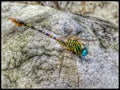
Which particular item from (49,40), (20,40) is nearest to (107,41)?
(49,40)

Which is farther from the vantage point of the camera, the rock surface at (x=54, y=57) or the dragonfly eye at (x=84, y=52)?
the dragonfly eye at (x=84, y=52)

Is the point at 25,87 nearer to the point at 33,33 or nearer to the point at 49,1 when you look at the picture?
the point at 33,33

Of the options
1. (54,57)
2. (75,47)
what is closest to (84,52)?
(75,47)

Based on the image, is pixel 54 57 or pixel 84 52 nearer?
pixel 54 57

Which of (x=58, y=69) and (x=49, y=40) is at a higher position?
(x=49, y=40)

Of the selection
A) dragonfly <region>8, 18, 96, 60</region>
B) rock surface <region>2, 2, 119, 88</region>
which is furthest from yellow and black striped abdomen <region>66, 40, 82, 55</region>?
rock surface <region>2, 2, 119, 88</region>

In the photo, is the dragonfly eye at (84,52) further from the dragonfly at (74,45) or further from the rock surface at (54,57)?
the rock surface at (54,57)

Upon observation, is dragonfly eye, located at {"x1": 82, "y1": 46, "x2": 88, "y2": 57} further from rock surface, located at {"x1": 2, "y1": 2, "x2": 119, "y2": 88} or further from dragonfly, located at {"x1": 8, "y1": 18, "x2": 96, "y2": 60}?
rock surface, located at {"x1": 2, "y1": 2, "x2": 119, "y2": 88}

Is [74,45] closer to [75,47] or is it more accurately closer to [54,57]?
[75,47]

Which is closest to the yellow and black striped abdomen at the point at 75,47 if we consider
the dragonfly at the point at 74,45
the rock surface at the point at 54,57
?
the dragonfly at the point at 74,45
